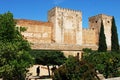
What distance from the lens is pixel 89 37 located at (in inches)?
1668

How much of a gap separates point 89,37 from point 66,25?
5.60 m

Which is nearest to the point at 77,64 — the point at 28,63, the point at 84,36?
the point at 28,63

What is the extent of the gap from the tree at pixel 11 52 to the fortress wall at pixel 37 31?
18.4m

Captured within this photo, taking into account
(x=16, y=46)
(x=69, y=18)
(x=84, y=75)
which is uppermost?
(x=69, y=18)

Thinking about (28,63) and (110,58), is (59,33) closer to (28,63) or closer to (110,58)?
(110,58)

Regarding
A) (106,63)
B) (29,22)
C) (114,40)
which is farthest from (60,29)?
(106,63)

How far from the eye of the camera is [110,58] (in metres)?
22.1

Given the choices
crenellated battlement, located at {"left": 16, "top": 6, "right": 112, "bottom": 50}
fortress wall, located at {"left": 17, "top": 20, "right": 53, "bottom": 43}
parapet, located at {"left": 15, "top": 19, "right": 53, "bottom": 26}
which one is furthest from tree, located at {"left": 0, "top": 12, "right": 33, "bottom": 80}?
fortress wall, located at {"left": 17, "top": 20, "right": 53, "bottom": 43}

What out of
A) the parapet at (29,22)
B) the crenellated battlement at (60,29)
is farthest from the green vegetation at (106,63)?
the parapet at (29,22)

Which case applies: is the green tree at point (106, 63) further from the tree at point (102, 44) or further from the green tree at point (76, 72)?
the tree at point (102, 44)

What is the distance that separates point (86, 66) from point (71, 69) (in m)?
0.83

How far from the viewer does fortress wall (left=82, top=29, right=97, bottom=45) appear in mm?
41522

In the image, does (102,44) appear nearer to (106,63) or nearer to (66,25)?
(66,25)

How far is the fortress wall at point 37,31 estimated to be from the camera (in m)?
36.0
